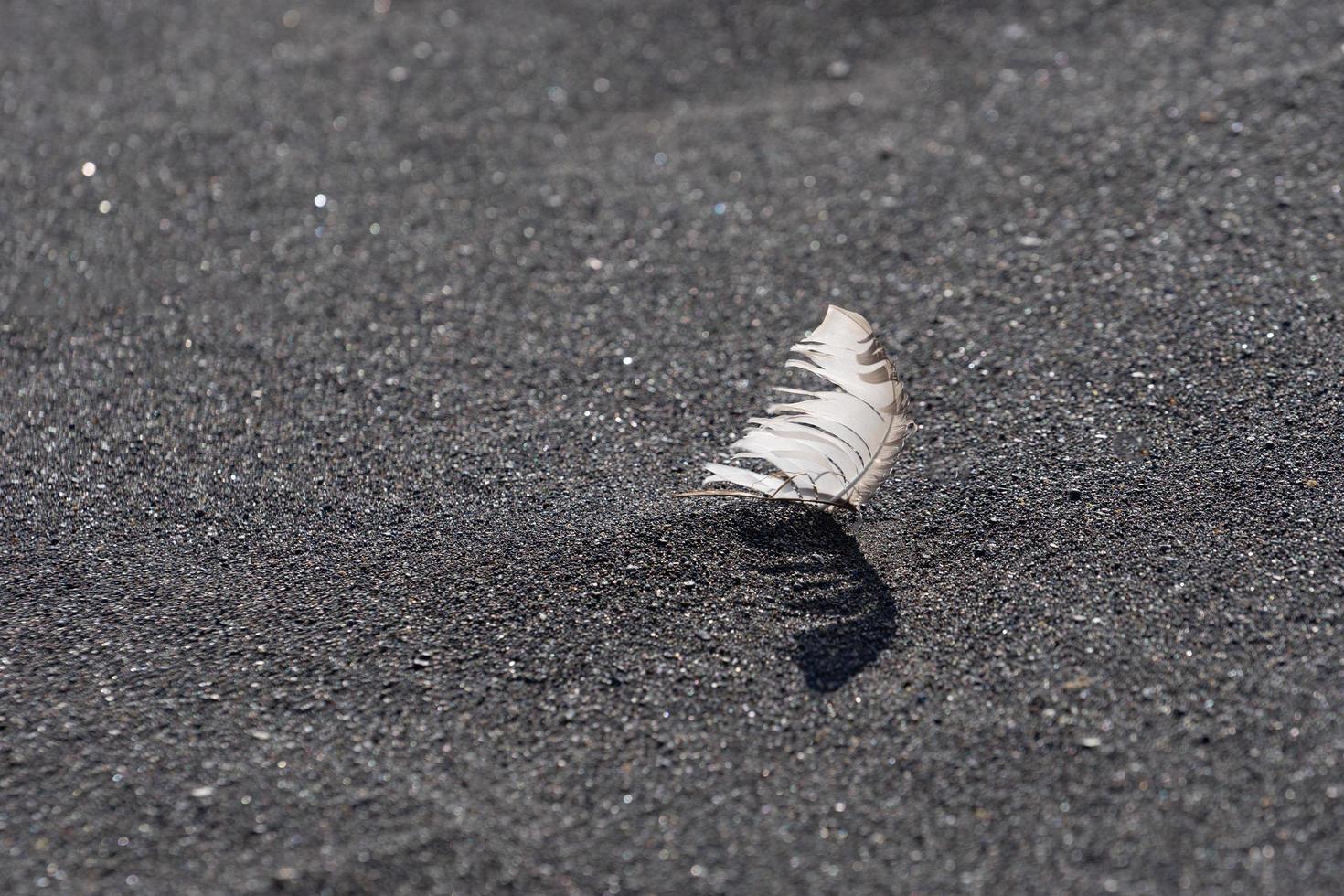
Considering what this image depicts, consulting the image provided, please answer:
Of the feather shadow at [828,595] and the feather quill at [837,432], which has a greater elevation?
the feather quill at [837,432]

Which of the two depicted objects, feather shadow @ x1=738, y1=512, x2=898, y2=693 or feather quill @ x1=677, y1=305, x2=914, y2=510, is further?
feather quill @ x1=677, y1=305, x2=914, y2=510

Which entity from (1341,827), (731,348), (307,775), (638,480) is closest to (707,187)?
(731,348)

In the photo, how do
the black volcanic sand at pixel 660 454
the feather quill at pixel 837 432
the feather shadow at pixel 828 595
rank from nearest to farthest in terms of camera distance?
the black volcanic sand at pixel 660 454 < the feather shadow at pixel 828 595 < the feather quill at pixel 837 432

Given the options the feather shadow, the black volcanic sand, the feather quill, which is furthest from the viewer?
the feather quill

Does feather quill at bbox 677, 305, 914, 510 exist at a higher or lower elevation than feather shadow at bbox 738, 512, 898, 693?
higher

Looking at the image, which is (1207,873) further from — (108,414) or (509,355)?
(108,414)

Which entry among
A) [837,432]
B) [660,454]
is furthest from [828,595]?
[660,454]

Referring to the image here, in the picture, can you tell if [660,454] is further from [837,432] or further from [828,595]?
[828,595]
